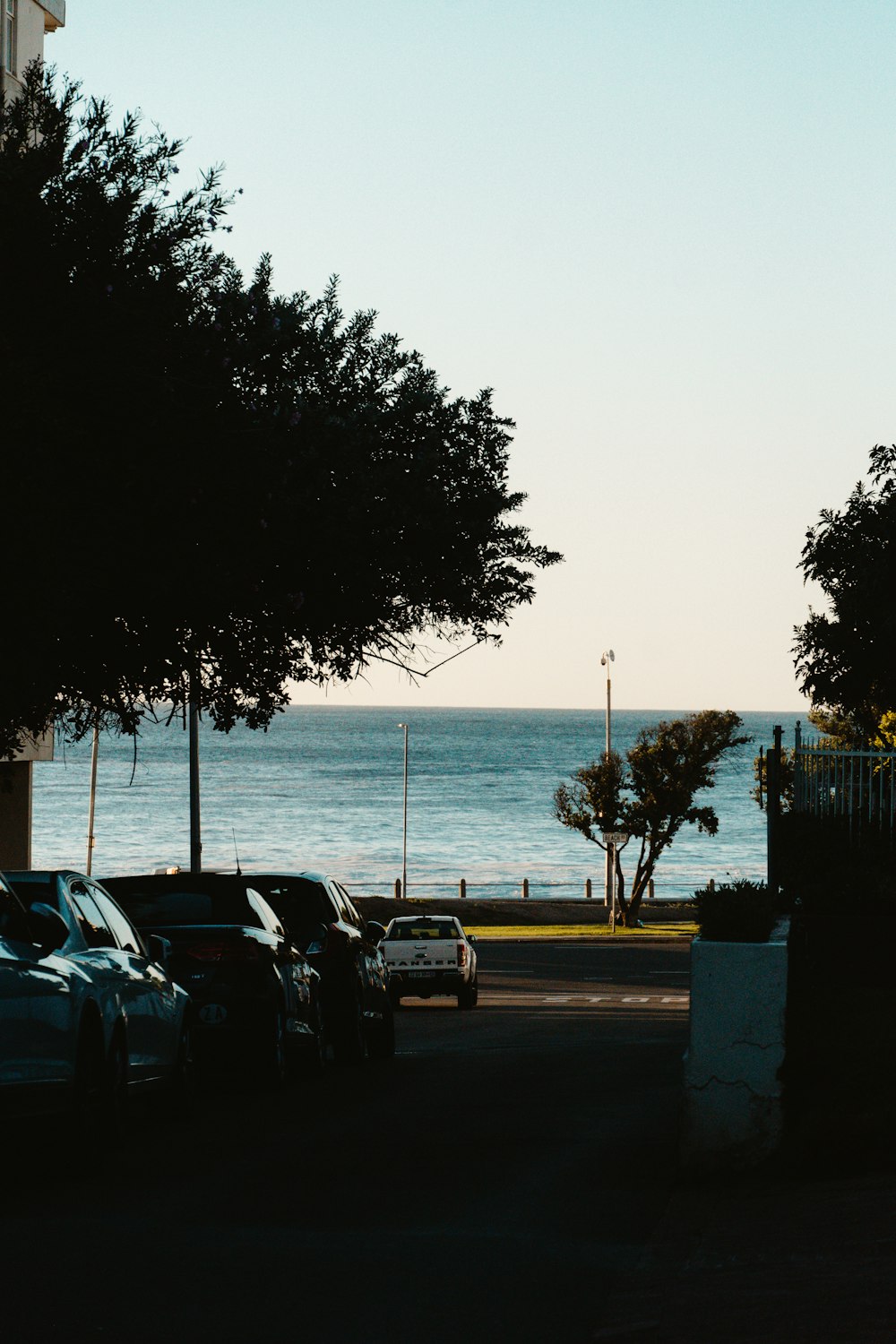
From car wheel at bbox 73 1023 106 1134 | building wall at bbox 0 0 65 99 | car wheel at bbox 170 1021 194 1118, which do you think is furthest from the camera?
building wall at bbox 0 0 65 99

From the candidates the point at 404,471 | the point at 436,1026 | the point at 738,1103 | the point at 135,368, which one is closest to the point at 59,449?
the point at 135,368

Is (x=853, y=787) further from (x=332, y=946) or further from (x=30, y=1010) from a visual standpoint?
(x=30, y=1010)

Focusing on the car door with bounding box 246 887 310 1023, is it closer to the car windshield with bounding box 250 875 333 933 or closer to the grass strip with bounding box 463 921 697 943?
the car windshield with bounding box 250 875 333 933

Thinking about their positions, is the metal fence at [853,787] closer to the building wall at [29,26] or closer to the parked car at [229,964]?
the parked car at [229,964]

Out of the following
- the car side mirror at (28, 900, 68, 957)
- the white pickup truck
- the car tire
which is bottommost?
the car tire

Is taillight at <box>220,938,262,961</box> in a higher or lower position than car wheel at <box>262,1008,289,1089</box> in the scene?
higher

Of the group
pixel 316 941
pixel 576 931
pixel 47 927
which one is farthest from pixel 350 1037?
pixel 576 931

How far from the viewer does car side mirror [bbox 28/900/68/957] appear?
9.83 m

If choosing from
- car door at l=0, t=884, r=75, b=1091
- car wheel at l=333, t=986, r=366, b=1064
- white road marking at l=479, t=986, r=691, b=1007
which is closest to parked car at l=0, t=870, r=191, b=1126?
car door at l=0, t=884, r=75, b=1091

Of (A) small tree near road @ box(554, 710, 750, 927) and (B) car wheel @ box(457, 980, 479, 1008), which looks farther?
(A) small tree near road @ box(554, 710, 750, 927)

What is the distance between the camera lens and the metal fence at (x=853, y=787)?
13844mm

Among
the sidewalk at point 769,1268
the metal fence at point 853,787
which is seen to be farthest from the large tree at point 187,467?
the sidewalk at point 769,1268

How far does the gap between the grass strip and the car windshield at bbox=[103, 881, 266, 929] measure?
37.4 metres

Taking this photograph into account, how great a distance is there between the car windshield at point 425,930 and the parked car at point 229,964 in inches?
746
